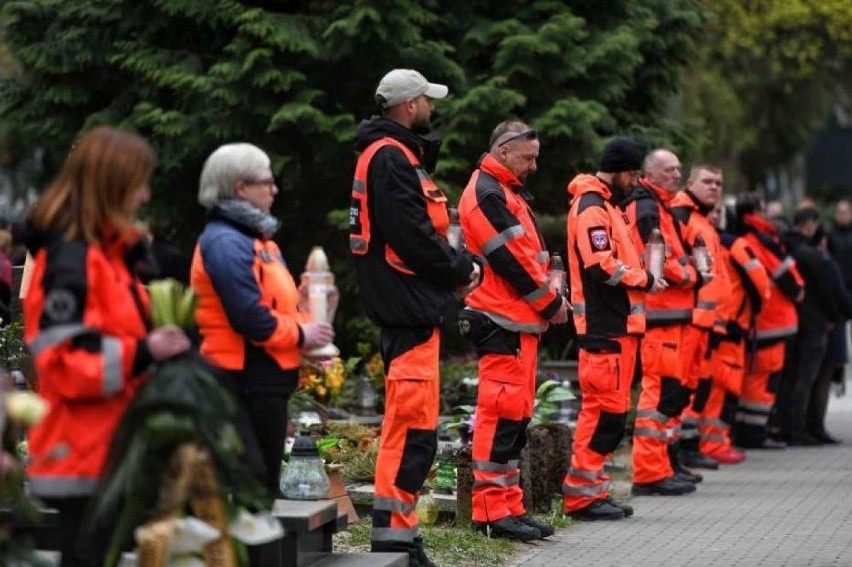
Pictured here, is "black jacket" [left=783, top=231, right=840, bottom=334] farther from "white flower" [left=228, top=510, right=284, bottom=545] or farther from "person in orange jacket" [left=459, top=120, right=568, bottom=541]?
"white flower" [left=228, top=510, right=284, bottom=545]

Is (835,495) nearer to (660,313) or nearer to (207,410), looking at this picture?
(660,313)

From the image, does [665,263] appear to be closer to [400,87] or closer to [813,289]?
[400,87]

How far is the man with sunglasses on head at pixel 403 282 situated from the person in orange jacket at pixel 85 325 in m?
2.55

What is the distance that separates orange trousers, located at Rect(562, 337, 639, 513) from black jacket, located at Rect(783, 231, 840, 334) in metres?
6.42

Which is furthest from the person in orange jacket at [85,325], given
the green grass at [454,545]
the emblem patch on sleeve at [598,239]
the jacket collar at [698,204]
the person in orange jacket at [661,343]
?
the jacket collar at [698,204]

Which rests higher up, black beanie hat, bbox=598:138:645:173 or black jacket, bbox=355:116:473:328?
black beanie hat, bbox=598:138:645:173

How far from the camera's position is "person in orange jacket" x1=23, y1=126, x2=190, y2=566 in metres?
6.29

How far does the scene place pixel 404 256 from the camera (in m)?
8.91

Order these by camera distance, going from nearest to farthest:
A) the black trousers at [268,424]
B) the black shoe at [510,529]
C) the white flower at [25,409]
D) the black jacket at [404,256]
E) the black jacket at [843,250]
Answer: the white flower at [25,409] < the black trousers at [268,424] < the black jacket at [404,256] < the black shoe at [510,529] < the black jacket at [843,250]

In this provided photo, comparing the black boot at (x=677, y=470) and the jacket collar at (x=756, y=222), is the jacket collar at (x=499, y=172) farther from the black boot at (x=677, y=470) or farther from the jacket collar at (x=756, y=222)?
the jacket collar at (x=756, y=222)

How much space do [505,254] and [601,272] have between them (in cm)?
115

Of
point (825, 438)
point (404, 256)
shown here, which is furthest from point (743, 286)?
point (404, 256)

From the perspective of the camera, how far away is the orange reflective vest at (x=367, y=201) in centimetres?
906

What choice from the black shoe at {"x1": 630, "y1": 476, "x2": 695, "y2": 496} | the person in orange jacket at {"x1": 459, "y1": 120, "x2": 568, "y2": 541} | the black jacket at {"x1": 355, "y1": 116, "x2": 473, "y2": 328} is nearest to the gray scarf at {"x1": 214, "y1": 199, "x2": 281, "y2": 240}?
the black jacket at {"x1": 355, "y1": 116, "x2": 473, "y2": 328}
